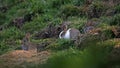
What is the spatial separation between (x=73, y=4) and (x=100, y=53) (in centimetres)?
1066

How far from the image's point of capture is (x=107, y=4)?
12.5 m

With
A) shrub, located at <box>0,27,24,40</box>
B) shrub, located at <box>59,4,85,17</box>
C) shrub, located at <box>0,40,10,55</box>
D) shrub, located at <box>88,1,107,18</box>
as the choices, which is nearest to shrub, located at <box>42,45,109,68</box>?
shrub, located at <box>0,40,10,55</box>

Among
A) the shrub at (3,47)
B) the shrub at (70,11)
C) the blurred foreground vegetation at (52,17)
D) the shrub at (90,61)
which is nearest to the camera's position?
the shrub at (90,61)

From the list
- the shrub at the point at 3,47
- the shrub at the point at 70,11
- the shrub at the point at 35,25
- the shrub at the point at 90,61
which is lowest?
the shrub at the point at 3,47

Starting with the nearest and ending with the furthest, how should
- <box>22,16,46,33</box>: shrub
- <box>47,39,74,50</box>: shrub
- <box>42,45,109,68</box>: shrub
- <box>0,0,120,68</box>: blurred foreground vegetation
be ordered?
1. <box>42,45,109,68</box>: shrub
2. <box>47,39,74,50</box>: shrub
3. <box>0,0,120,68</box>: blurred foreground vegetation
4. <box>22,16,46,33</box>: shrub

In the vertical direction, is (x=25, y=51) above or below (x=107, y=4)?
below

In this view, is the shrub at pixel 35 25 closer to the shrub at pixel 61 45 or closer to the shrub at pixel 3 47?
the shrub at pixel 3 47

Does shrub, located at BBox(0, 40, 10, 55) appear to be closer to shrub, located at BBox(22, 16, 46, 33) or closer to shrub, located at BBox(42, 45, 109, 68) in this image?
shrub, located at BBox(22, 16, 46, 33)

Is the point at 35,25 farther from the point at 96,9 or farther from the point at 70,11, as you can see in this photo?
the point at 96,9

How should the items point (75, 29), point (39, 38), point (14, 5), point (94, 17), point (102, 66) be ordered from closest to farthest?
point (102, 66) → point (75, 29) → point (39, 38) → point (94, 17) → point (14, 5)

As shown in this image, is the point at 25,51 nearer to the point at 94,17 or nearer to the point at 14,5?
the point at 94,17

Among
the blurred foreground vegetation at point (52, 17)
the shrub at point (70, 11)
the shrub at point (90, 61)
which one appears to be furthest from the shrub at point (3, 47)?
the shrub at point (90, 61)

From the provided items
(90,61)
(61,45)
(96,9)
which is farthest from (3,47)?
(90,61)

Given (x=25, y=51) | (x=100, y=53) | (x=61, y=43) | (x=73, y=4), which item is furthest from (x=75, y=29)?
(x=100, y=53)
